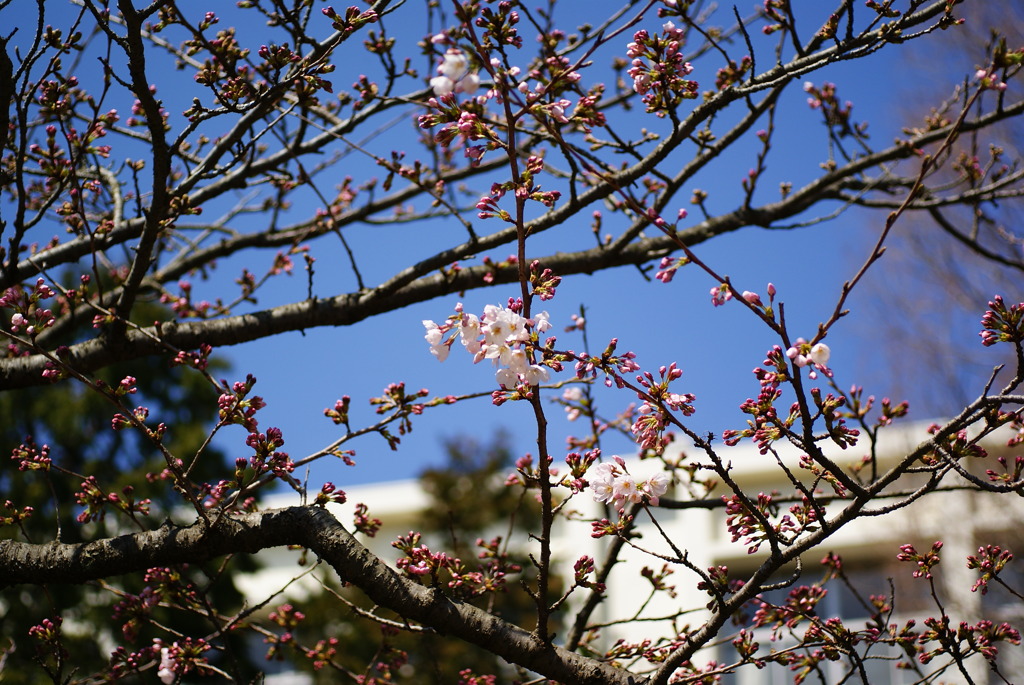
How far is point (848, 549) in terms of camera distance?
1384cm

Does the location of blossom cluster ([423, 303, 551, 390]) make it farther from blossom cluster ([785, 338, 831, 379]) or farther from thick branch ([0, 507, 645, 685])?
thick branch ([0, 507, 645, 685])

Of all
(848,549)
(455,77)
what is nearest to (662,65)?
(455,77)

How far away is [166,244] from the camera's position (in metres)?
4.45

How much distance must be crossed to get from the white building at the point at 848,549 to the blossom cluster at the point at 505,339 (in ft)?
27.4

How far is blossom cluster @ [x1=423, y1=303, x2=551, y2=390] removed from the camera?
1.86 meters

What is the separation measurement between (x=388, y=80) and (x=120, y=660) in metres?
2.32

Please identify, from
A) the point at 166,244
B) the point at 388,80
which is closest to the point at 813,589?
the point at 388,80

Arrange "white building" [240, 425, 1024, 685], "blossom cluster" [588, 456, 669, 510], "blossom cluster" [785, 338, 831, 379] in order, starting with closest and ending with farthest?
1. "blossom cluster" [785, 338, 831, 379]
2. "blossom cluster" [588, 456, 669, 510]
3. "white building" [240, 425, 1024, 685]

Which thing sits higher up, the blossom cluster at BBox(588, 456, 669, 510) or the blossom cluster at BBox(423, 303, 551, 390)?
the blossom cluster at BBox(423, 303, 551, 390)

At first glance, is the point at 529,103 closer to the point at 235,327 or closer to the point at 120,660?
the point at 235,327

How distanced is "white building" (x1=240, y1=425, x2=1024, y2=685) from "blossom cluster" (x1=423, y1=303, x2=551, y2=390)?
8342 millimetres

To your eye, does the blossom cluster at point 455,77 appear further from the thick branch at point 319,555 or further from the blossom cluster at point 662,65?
the thick branch at point 319,555

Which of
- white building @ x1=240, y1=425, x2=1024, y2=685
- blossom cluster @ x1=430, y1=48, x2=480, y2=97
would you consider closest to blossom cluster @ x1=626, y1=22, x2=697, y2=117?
blossom cluster @ x1=430, y1=48, x2=480, y2=97

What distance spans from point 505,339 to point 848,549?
13.5 metres
